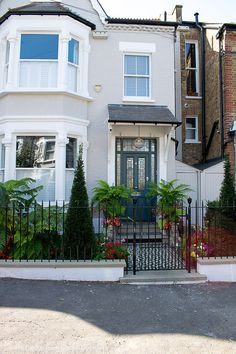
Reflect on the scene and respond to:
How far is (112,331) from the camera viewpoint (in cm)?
417

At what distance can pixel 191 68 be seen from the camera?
15.2 meters

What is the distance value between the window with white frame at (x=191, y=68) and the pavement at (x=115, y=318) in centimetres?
1108

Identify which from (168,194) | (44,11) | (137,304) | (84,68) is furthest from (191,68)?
(137,304)

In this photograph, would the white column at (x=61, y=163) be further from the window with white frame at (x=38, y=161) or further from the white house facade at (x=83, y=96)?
the window with white frame at (x=38, y=161)

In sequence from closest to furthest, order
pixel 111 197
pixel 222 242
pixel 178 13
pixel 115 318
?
pixel 115 318, pixel 222 242, pixel 111 197, pixel 178 13

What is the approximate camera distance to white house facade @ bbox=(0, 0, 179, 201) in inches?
396

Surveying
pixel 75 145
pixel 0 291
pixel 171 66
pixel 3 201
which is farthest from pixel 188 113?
pixel 0 291

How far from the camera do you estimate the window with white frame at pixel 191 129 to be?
1520 cm

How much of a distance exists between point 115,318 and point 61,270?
78.8 inches

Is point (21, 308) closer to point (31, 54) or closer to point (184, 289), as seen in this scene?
point (184, 289)

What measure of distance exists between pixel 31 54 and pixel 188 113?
7.85 m

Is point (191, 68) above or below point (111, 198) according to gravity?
above

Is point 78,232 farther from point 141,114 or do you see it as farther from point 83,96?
point 83,96

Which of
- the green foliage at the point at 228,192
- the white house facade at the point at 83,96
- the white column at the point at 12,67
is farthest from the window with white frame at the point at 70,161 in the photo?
the green foliage at the point at 228,192
